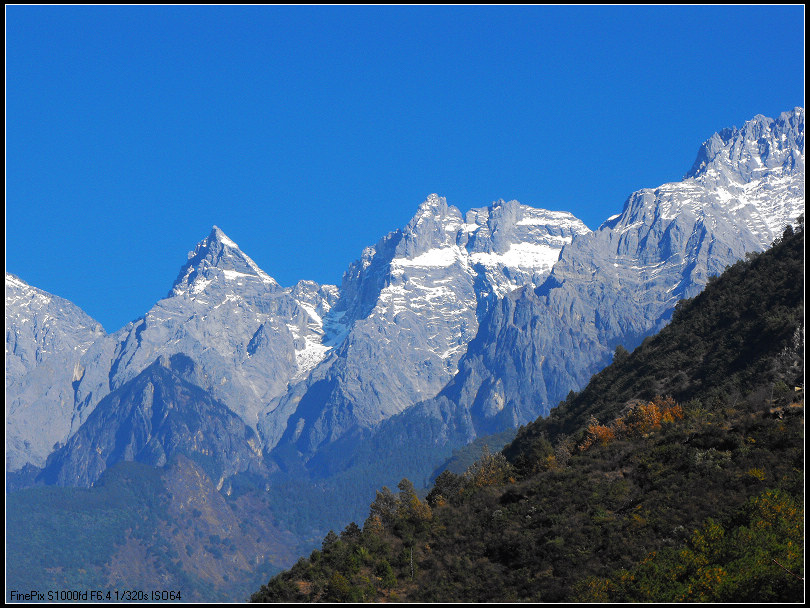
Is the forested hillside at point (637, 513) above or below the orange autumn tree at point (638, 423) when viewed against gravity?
below

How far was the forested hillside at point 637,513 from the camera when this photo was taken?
61500 millimetres

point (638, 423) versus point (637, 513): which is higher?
point (638, 423)

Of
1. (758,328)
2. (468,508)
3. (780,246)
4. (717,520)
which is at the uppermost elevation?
→ (780,246)

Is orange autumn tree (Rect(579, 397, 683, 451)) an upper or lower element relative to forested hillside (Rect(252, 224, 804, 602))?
upper

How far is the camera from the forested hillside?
6150 cm

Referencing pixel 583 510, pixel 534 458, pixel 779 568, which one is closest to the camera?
pixel 779 568

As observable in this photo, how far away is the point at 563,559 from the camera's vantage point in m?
73.4

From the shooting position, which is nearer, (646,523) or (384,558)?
(646,523)

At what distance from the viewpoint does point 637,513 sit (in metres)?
75.7

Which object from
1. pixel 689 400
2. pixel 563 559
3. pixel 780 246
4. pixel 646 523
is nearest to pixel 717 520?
pixel 646 523

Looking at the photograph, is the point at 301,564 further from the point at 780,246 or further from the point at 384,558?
the point at 780,246

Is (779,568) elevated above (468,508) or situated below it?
below

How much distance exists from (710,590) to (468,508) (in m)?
36.7

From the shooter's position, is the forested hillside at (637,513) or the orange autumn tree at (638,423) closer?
the forested hillside at (637,513)
